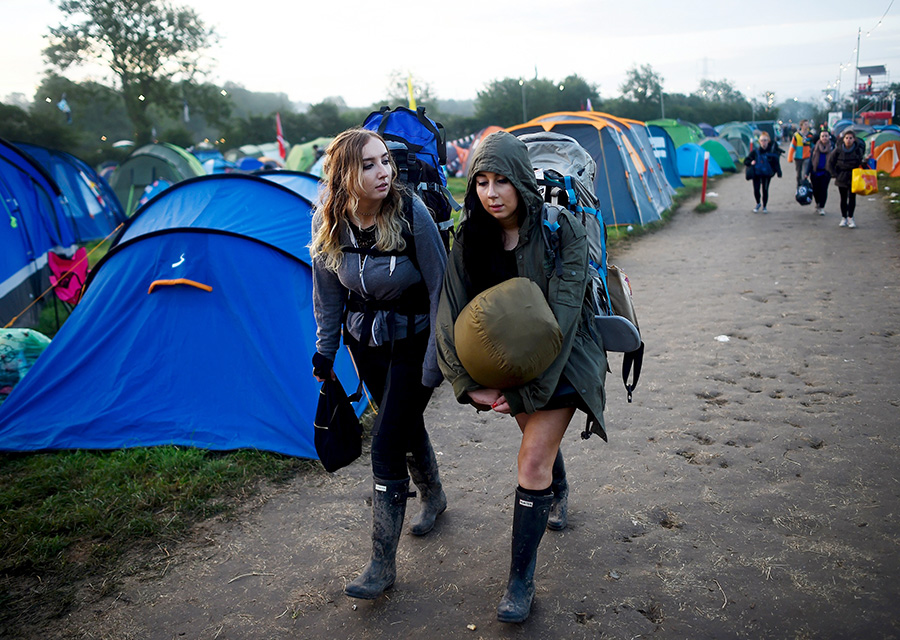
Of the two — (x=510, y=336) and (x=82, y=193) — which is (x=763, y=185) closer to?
(x=510, y=336)

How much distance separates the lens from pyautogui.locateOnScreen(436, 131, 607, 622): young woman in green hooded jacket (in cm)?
232

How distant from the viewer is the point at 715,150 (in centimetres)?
2481

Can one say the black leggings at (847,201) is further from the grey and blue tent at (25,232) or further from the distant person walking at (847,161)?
the grey and blue tent at (25,232)

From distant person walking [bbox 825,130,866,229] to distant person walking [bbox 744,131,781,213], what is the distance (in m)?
1.57

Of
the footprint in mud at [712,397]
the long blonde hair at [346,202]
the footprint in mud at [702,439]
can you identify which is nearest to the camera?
the long blonde hair at [346,202]

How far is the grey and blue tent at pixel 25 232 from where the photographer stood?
285 inches

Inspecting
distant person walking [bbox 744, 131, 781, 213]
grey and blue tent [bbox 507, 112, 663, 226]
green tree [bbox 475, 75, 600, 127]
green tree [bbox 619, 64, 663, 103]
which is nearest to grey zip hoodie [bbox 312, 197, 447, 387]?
grey and blue tent [bbox 507, 112, 663, 226]

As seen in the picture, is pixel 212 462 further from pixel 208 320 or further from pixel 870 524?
pixel 870 524

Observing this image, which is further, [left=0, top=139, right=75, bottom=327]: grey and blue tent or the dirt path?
[left=0, top=139, right=75, bottom=327]: grey and blue tent

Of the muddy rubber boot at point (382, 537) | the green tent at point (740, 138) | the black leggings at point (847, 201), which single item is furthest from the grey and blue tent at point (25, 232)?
the green tent at point (740, 138)

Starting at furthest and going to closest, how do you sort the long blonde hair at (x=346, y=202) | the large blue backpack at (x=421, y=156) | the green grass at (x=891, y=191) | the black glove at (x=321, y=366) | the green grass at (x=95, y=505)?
1. the green grass at (x=891, y=191)
2. the green grass at (x=95, y=505)
3. the large blue backpack at (x=421, y=156)
4. the black glove at (x=321, y=366)
5. the long blonde hair at (x=346, y=202)

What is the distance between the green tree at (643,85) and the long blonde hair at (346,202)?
59905 millimetres

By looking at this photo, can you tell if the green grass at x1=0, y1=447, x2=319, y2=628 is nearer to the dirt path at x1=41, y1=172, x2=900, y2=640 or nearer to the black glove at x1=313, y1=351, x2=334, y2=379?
the dirt path at x1=41, y1=172, x2=900, y2=640

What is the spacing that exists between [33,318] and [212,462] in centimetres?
492
